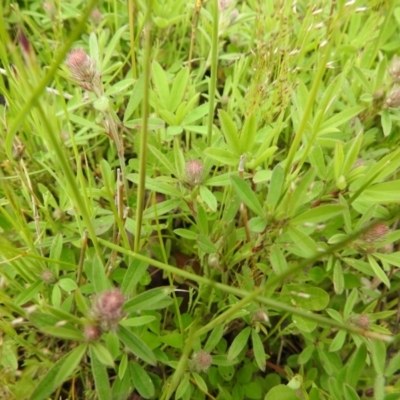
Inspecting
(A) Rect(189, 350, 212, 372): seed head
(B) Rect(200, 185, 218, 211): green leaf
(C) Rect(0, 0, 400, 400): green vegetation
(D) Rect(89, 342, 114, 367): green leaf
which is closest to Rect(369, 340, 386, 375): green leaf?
(C) Rect(0, 0, 400, 400): green vegetation

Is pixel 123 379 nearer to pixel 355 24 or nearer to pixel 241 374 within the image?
pixel 241 374

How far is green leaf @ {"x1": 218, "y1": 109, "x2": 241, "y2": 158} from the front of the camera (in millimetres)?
879

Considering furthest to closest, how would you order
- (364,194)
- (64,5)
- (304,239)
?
(64,5), (364,194), (304,239)

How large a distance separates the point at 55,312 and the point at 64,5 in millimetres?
1052

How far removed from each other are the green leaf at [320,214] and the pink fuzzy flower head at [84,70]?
479 millimetres

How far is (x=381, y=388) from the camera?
0.85 m

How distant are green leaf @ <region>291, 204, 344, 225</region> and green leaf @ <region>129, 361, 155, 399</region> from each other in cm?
43

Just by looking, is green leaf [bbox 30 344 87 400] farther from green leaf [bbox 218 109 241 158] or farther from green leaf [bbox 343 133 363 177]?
green leaf [bbox 343 133 363 177]

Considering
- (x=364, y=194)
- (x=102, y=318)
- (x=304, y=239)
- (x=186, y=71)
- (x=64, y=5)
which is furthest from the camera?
(x=64, y=5)

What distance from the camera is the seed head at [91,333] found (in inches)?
26.7

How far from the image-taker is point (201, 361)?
909mm

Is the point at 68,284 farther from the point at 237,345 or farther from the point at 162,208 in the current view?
the point at 237,345

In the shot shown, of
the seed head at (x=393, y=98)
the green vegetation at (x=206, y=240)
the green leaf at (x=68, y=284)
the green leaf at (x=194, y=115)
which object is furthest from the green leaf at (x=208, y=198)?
the seed head at (x=393, y=98)

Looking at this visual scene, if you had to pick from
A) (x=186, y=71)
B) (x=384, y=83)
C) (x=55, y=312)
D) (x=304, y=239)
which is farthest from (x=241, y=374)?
(x=384, y=83)
